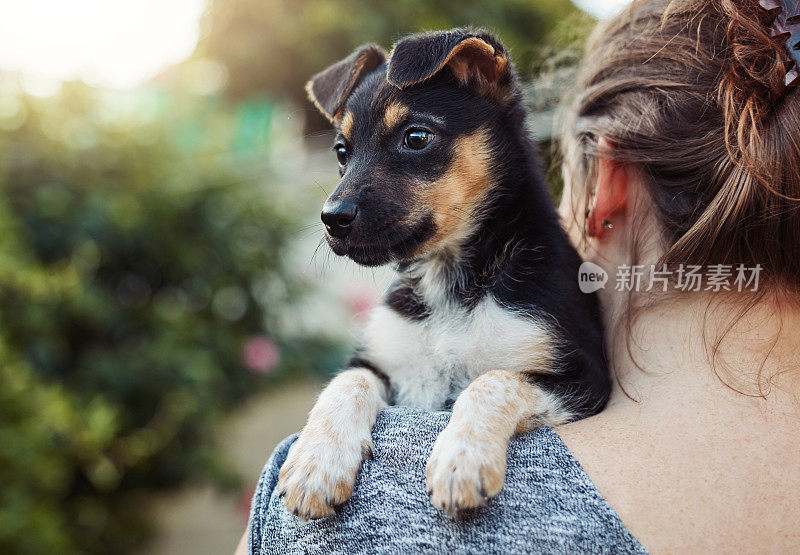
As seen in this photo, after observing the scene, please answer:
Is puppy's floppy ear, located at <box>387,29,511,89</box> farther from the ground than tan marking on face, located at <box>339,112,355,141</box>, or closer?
closer

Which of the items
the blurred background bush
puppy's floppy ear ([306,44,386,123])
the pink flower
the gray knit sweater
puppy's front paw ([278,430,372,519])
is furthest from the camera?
the pink flower

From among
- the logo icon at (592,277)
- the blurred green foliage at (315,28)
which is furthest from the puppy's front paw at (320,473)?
the blurred green foliage at (315,28)

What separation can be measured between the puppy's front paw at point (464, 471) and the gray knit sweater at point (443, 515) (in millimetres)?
29

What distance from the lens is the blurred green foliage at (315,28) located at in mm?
6547

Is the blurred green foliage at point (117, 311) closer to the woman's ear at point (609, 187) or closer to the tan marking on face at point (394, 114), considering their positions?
the tan marking on face at point (394, 114)

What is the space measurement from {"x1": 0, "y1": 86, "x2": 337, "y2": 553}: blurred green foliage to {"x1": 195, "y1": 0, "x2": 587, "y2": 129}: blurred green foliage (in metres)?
1.84

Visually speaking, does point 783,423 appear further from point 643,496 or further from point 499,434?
point 499,434

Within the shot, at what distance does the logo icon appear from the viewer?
224 centimetres

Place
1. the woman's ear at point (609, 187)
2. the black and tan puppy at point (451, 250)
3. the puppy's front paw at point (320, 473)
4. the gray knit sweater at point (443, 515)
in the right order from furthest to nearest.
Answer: the woman's ear at point (609, 187) < the black and tan puppy at point (451, 250) < the puppy's front paw at point (320, 473) < the gray knit sweater at point (443, 515)

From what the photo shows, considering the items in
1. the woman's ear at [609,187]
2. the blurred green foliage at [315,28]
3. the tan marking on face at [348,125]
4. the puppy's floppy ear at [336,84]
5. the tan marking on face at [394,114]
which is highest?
the blurred green foliage at [315,28]

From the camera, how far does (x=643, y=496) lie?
4.68 feet

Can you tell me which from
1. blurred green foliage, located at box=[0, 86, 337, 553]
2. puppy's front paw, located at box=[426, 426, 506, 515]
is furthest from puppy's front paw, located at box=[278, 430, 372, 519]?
blurred green foliage, located at box=[0, 86, 337, 553]

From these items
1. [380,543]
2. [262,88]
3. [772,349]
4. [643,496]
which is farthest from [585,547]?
[262,88]

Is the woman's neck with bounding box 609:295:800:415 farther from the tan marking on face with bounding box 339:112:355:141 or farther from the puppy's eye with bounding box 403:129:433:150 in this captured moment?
the tan marking on face with bounding box 339:112:355:141
